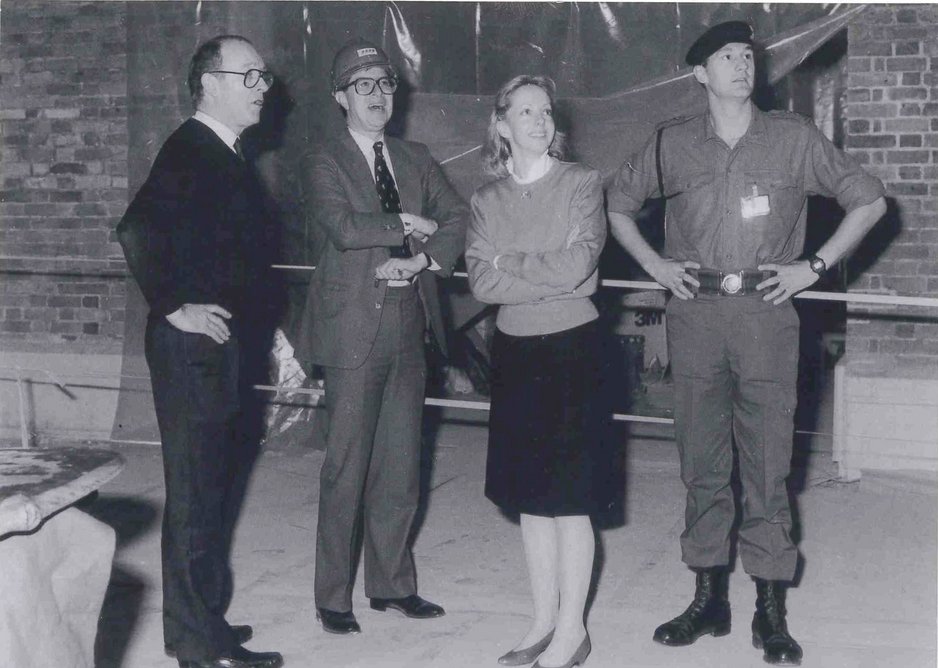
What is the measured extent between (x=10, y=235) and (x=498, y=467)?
4201mm

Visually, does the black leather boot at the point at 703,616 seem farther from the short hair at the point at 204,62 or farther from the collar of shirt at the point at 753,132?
the short hair at the point at 204,62

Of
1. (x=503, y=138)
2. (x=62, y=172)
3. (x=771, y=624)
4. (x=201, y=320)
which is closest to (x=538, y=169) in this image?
(x=503, y=138)

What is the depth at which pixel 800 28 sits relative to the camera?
4.48 meters

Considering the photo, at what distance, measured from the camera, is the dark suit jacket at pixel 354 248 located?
3.23 metres

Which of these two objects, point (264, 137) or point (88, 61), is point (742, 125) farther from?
point (88, 61)

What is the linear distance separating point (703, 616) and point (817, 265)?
106 centimetres

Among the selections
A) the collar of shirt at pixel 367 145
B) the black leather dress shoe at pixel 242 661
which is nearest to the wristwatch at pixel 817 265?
the collar of shirt at pixel 367 145

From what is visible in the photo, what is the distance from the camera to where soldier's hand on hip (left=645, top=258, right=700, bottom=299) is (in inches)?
124

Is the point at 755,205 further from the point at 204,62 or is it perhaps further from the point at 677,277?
the point at 204,62

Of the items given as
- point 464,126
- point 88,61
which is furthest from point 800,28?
point 88,61

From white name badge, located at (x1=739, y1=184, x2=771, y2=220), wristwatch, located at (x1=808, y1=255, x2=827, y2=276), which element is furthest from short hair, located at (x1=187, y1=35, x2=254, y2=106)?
wristwatch, located at (x1=808, y1=255, x2=827, y2=276)

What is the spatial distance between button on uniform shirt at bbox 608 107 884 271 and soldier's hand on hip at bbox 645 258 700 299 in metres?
0.05

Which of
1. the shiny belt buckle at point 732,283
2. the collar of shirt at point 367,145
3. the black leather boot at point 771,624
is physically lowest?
the black leather boot at point 771,624

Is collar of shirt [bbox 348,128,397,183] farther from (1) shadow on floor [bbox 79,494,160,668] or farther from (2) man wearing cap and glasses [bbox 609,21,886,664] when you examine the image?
A: (1) shadow on floor [bbox 79,494,160,668]
